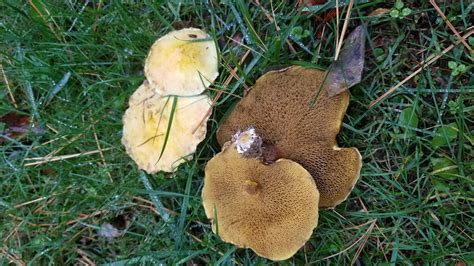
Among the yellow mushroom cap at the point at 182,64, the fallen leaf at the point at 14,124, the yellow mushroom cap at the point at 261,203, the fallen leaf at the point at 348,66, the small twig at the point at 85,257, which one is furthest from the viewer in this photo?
the fallen leaf at the point at 14,124

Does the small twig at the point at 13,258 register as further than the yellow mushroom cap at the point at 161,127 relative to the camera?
Yes

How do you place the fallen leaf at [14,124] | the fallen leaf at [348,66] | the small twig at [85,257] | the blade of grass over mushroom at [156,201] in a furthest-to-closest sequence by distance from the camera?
the fallen leaf at [14,124] < the small twig at [85,257] < the blade of grass over mushroom at [156,201] < the fallen leaf at [348,66]

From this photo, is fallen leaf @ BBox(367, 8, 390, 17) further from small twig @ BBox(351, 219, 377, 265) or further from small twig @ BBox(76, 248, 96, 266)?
small twig @ BBox(76, 248, 96, 266)

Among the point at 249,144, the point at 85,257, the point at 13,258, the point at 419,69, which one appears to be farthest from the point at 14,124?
the point at 419,69

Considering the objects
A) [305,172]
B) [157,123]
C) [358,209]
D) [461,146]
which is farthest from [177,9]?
[461,146]

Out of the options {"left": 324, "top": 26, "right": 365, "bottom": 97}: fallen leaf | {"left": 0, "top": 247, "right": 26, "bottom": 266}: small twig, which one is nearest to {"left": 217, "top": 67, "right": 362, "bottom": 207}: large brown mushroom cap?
{"left": 324, "top": 26, "right": 365, "bottom": 97}: fallen leaf

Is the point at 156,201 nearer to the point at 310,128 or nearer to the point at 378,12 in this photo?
the point at 310,128

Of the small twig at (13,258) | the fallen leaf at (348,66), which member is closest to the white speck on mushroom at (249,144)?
the fallen leaf at (348,66)

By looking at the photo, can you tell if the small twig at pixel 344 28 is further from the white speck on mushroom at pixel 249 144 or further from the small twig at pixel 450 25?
the white speck on mushroom at pixel 249 144
